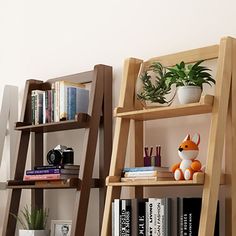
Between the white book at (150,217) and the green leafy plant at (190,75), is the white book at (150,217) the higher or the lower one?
the lower one

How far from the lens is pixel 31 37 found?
3.09 m

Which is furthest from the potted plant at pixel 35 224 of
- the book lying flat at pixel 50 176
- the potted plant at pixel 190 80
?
the potted plant at pixel 190 80

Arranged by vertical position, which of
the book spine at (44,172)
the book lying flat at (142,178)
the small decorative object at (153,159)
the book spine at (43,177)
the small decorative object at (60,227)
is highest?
the small decorative object at (153,159)

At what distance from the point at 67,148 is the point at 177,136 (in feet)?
1.82

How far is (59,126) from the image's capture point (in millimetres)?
2656

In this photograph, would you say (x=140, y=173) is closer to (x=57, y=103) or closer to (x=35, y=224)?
(x=57, y=103)

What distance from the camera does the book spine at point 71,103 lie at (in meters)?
2.56

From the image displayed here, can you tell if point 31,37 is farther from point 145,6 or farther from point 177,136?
point 177,136

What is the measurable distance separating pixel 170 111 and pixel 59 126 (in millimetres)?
684

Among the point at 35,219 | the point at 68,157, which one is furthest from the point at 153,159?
the point at 35,219

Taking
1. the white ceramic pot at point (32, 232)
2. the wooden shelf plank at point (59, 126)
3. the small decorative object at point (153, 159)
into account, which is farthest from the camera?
the white ceramic pot at point (32, 232)

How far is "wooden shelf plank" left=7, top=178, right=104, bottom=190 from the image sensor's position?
239cm

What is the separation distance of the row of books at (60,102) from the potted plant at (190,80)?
57 centimetres

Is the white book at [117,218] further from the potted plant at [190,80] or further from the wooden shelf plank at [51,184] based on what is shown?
the potted plant at [190,80]
